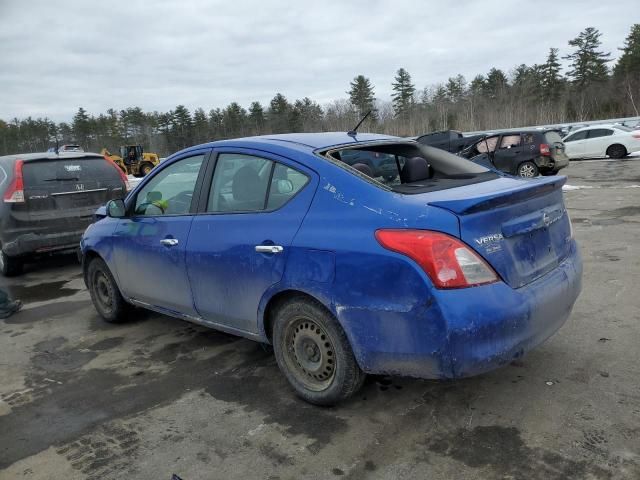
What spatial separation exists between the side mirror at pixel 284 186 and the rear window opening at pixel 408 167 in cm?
28

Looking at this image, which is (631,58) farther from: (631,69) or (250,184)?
(250,184)

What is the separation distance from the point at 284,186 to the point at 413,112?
69673 mm

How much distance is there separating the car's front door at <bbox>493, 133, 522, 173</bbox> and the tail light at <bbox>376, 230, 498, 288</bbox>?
1421 cm

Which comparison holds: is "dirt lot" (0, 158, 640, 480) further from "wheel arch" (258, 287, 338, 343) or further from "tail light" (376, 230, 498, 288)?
"tail light" (376, 230, 498, 288)

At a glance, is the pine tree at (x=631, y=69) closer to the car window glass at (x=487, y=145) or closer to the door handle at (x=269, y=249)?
the car window glass at (x=487, y=145)

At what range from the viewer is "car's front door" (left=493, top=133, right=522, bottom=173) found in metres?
15.8

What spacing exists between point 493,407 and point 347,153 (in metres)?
1.77

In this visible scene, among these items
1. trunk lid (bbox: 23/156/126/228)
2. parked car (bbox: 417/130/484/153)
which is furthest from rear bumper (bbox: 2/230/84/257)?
parked car (bbox: 417/130/484/153)

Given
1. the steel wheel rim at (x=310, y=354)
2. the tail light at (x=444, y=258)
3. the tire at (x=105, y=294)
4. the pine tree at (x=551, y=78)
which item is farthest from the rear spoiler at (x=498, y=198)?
the pine tree at (x=551, y=78)

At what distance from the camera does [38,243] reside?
699cm

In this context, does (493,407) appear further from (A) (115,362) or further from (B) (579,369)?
(A) (115,362)

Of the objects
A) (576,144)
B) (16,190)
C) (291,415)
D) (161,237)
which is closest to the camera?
(291,415)

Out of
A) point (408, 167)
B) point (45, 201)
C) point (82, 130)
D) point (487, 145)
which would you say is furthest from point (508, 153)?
point (82, 130)

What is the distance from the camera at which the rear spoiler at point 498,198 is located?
105 inches
